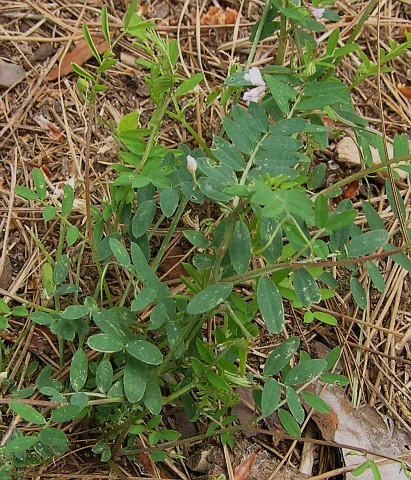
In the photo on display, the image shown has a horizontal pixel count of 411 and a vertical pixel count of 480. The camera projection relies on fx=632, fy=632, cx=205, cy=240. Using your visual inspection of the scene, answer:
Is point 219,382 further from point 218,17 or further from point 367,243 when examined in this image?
point 218,17

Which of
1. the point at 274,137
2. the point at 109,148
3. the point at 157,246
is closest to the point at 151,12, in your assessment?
the point at 109,148

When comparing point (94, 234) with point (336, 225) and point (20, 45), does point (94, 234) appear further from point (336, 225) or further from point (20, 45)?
point (20, 45)

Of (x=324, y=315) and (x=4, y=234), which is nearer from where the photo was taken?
(x=324, y=315)

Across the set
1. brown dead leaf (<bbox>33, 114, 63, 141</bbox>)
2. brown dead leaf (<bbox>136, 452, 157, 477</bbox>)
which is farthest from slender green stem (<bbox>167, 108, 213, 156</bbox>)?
brown dead leaf (<bbox>136, 452, 157, 477</bbox>)

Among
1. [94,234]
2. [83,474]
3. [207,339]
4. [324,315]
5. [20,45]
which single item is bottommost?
[83,474]

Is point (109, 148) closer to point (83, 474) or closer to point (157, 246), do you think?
point (157, 246)

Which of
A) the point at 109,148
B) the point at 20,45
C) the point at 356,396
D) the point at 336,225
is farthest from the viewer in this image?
the point at 20,45

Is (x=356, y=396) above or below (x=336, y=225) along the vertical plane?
below

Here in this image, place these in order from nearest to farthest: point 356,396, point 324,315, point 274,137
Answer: point 274,137 → point 324,315 → point 356,396
